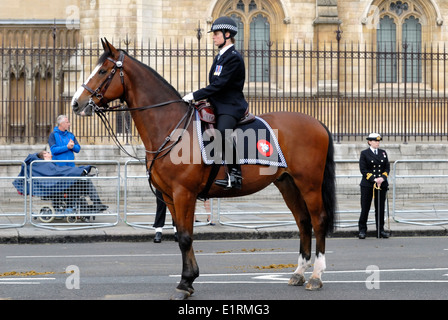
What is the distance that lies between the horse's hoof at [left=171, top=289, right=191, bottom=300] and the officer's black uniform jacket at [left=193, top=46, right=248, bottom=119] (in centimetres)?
190

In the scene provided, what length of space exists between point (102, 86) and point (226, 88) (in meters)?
1.29

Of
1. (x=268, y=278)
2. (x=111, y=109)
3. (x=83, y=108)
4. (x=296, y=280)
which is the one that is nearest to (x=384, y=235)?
(x=268, y=278)

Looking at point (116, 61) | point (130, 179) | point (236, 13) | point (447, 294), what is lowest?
point (447, 294)

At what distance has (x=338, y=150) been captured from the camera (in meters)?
22.4

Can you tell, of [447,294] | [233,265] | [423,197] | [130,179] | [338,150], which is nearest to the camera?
[447,294]

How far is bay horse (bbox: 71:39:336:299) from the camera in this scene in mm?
8781

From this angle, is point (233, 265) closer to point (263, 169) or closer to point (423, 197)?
point (263, 169)

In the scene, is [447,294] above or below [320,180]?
below

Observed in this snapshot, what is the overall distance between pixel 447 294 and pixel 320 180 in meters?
1.88

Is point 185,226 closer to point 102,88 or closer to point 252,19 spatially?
point 102,88

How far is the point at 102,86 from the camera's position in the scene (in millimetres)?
8938

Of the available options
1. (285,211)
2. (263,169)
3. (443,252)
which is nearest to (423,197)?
(285,211)

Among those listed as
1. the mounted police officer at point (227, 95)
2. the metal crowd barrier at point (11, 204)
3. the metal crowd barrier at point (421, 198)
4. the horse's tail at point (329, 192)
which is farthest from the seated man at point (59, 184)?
the mounted police officer at point (227, 95)

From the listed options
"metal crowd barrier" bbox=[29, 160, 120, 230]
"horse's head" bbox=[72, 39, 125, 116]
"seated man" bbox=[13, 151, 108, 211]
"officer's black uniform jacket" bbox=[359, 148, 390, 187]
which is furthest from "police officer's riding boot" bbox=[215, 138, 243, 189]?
"seated man" bbox=[13, 151, 108, 211]
